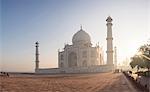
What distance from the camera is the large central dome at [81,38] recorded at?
182 ft

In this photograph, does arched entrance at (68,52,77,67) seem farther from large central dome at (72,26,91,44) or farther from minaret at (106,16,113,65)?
minaret at (106,16,113,65)

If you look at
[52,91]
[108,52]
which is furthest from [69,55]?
[52,91]

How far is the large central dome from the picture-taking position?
55.4m

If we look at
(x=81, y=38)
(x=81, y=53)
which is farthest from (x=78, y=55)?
(x=81, y=38)

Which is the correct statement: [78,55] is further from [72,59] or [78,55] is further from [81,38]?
[81,38]

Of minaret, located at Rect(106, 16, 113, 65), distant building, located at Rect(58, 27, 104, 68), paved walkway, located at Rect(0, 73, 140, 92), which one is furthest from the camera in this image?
distant building, located at Rect(58, 27, 104, 68)

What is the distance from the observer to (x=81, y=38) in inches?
2188

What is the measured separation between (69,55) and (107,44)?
41.2 feet

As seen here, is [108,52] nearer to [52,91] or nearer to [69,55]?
[69,55]

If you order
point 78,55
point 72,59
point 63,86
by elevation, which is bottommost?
point 63,86

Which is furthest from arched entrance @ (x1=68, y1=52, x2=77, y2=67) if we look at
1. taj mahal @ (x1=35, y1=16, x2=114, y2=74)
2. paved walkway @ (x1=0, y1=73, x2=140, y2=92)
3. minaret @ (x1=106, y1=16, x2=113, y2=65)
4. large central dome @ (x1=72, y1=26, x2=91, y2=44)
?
paved walkway @ (x1=0, y1=73, x2=140, y2=92)

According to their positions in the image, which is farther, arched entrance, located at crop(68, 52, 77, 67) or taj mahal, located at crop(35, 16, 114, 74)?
arched entrance, located at crop(68, 52, 77, 67)

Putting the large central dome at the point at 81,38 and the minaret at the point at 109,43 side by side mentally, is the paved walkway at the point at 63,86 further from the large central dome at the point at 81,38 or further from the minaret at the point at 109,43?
the large central dome at the point at 81,38

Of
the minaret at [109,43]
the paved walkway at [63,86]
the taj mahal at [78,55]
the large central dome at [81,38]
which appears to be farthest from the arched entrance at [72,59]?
the paved walkway at [63,86]
